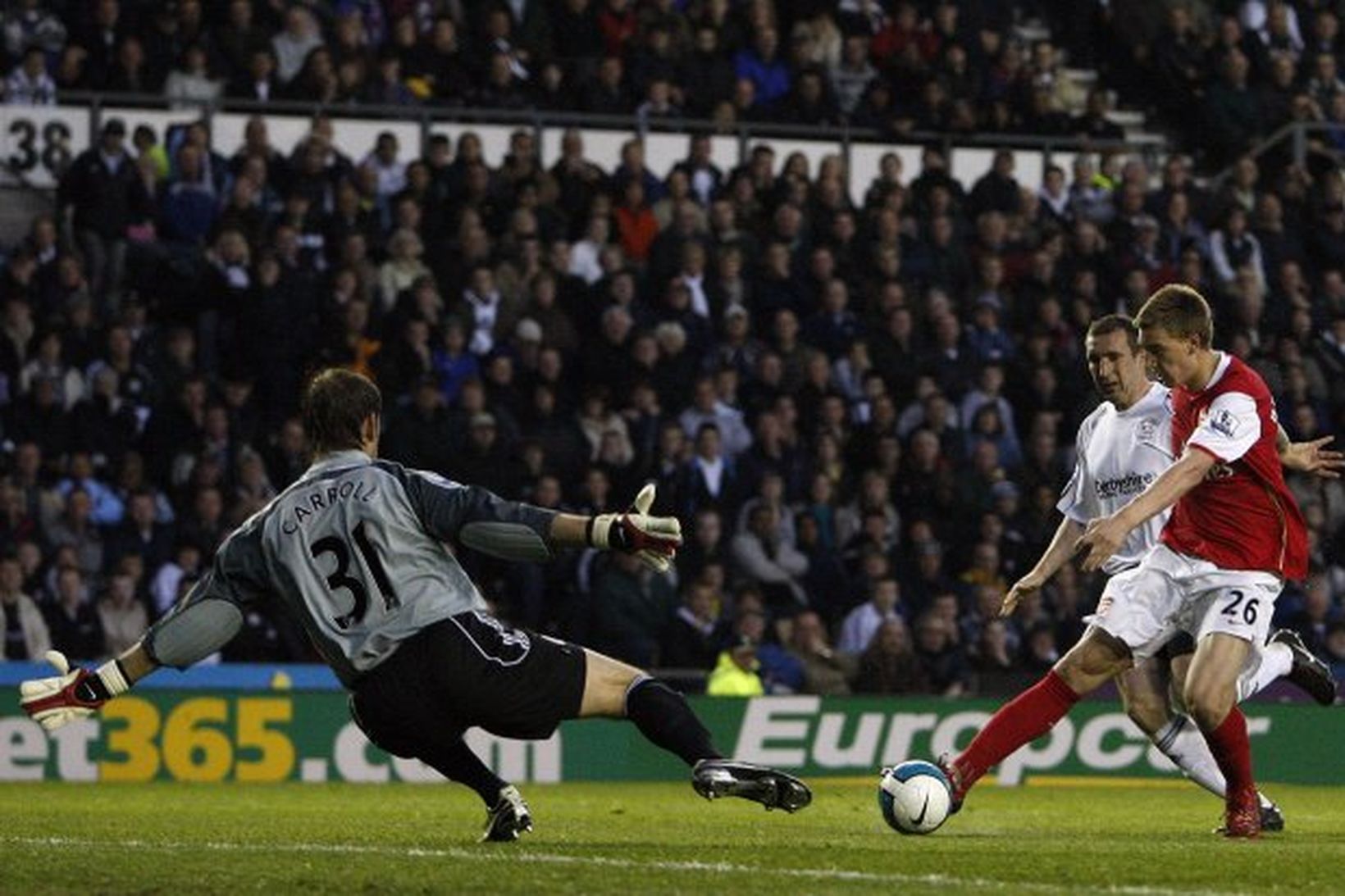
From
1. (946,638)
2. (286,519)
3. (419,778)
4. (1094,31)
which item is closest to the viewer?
(286,519)

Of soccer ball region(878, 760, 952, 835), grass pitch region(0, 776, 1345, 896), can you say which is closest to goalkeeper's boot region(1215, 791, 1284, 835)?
grass pitch region(0, 776, 1345, 896)

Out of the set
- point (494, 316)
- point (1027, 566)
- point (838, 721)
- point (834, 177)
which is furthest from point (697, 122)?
point (838, 721)

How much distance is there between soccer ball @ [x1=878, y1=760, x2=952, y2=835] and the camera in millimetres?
10914

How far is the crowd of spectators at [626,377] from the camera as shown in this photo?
20.1 m

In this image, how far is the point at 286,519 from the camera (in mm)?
9961

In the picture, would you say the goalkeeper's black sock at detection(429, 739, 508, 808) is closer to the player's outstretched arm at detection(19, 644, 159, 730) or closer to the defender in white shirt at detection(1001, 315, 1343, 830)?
the player's outstretched arm at detection(19, 644, 159, 730)

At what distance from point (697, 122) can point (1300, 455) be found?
1260cm

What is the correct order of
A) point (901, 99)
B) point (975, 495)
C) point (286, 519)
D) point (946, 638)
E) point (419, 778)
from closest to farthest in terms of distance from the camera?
point (286, 519)
point (419, 778)
point (946, 638)
point (975, 495)
point (901, 99)

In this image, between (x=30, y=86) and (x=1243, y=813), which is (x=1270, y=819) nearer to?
(x=1243, y=813)

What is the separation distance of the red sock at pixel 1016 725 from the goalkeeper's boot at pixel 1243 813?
714 millimetres

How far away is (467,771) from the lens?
1051 cm

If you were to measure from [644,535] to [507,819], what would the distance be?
1831 millimetres

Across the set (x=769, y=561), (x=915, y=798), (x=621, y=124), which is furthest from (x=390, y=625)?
(x=621, y=124)

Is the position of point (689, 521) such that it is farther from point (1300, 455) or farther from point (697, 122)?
point (1300, 455)
